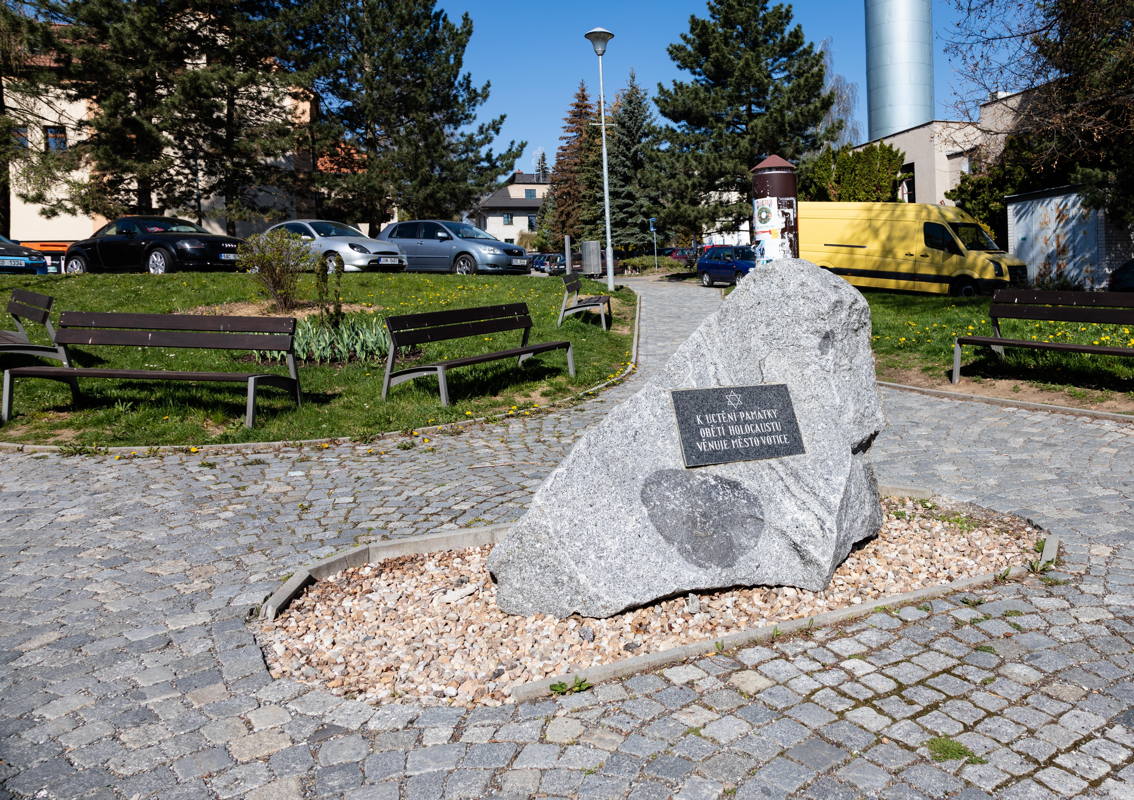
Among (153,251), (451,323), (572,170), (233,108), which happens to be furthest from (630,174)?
(451,323)

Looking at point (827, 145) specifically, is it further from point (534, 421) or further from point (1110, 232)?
point (534, 421)

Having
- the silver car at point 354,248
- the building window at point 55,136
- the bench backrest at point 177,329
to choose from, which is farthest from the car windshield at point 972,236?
the building window at point 55,136

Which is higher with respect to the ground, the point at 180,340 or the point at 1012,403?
A: the point at 180,340

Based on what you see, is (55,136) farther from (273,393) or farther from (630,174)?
(630,174)

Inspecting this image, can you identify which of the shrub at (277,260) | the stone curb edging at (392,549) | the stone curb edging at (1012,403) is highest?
the shrub at (277,260)

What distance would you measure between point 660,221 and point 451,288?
1776 cm

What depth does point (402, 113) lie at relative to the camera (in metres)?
34.2

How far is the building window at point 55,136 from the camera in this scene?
27.4m

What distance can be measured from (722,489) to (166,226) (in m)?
18.3

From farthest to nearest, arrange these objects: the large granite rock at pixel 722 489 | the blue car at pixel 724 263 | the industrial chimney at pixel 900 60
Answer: the industrial chimney at pixel 900 60 → the blue car at pixel 724 263 → the large granite rock at pixel 722 489

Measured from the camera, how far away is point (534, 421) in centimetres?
902

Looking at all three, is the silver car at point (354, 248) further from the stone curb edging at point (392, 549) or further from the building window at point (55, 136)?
the stone curb edging at point (392, 549)

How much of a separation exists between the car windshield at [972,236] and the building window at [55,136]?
27.1 meters

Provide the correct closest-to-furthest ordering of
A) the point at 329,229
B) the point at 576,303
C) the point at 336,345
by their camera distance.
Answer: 1. the point at 336,345
2. the point at 576,303
3. the point at 329,229
